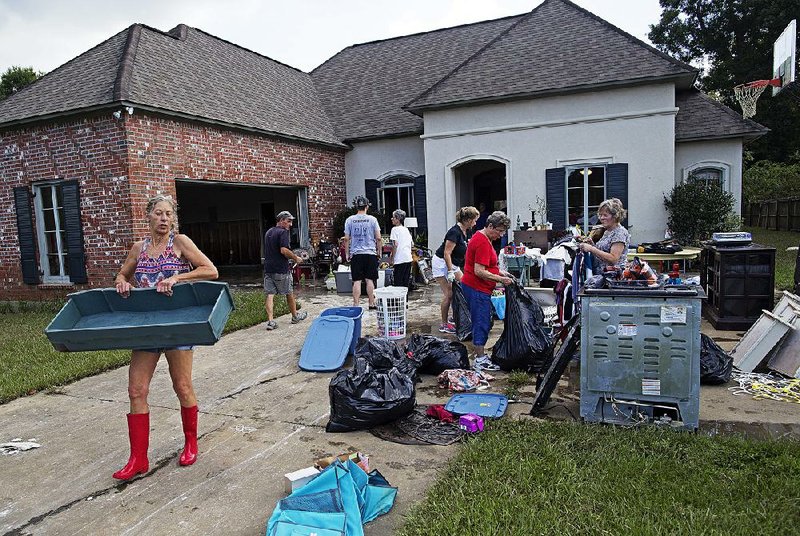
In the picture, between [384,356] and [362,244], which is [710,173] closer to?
[362,244]

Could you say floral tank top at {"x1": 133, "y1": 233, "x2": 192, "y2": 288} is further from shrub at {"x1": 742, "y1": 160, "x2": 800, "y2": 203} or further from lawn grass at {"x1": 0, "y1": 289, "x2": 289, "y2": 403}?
shrub at {"x1": 742, "y1": 160, "x2": 800, "y2": 203}

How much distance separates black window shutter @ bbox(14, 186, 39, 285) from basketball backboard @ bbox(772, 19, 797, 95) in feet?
56.6

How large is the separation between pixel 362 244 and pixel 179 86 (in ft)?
20.5

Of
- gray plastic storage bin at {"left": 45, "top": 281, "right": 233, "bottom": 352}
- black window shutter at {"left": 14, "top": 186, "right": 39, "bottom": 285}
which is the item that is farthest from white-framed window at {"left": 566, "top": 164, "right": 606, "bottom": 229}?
black window shutter at {"left": 14, "top": 186, "right": 39, "bottom": 285}

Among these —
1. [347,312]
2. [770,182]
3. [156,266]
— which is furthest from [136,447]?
[770,182]

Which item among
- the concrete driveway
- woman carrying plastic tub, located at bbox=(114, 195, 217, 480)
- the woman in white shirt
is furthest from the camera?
the woman in white shirt

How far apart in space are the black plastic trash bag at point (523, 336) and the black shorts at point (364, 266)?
3.04m

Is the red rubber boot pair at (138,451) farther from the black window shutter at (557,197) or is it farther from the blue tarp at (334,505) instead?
the black window shutter at (557,197)

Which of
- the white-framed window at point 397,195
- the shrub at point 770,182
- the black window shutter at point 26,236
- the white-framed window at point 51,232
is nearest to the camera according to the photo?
the white-framed window at point 51,232

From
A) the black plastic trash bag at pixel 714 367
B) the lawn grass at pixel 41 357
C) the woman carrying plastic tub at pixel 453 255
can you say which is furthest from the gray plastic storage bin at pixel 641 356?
the lawn grass at pixel 41 357

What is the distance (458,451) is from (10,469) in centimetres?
307

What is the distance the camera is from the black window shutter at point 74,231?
9906 millimetres

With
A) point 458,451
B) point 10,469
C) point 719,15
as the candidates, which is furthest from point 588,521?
point 719,15

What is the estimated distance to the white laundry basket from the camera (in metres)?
6.34
